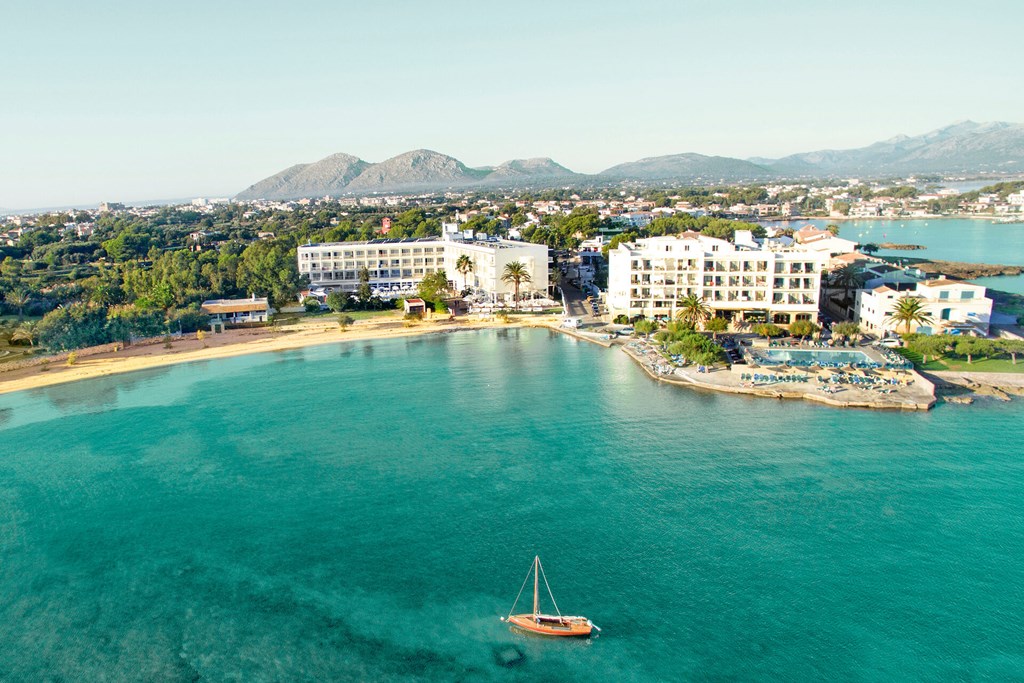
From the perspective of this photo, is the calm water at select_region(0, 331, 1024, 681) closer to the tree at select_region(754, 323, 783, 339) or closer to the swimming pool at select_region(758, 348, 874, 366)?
the swimming pool at select_region(758, 348, 874, 366)

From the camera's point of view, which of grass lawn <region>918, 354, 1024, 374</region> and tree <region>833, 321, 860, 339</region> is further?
tree <region>833, 321, 860, 339</region>

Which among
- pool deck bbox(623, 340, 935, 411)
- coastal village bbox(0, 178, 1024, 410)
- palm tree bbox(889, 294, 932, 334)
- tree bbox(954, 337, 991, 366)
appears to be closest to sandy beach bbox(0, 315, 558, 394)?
coastal village bbox(0, 178, 1024, 410)

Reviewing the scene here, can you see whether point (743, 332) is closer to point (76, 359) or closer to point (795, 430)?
point (795, 430)

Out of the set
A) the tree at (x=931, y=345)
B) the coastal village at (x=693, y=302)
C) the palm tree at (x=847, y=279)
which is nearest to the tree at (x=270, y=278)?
the coastal village at (x=693, y=302)

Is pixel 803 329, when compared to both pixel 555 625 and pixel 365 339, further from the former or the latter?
pixel 555 625

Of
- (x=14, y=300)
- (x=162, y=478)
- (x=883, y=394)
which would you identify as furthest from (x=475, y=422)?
(x=14, y=300)

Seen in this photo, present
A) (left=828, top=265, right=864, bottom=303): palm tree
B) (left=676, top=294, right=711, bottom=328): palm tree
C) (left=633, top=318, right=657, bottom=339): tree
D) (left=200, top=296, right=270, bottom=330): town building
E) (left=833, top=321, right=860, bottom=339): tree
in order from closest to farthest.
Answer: (left=833, top=321, right=860, bottom=339): tree
(left=676, top=294, right=711, bottom=328): palm tree
(left=633, top=318, right=657, bottom=339): tree
(left=828, top=265, right=864, bottom=303): palm tree
(left=200, top=296, right=270, bottom=330): town building

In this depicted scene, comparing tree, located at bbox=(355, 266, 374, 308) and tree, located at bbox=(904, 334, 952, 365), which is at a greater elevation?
tree, located at bbox=(355, 266, 374, 308)
